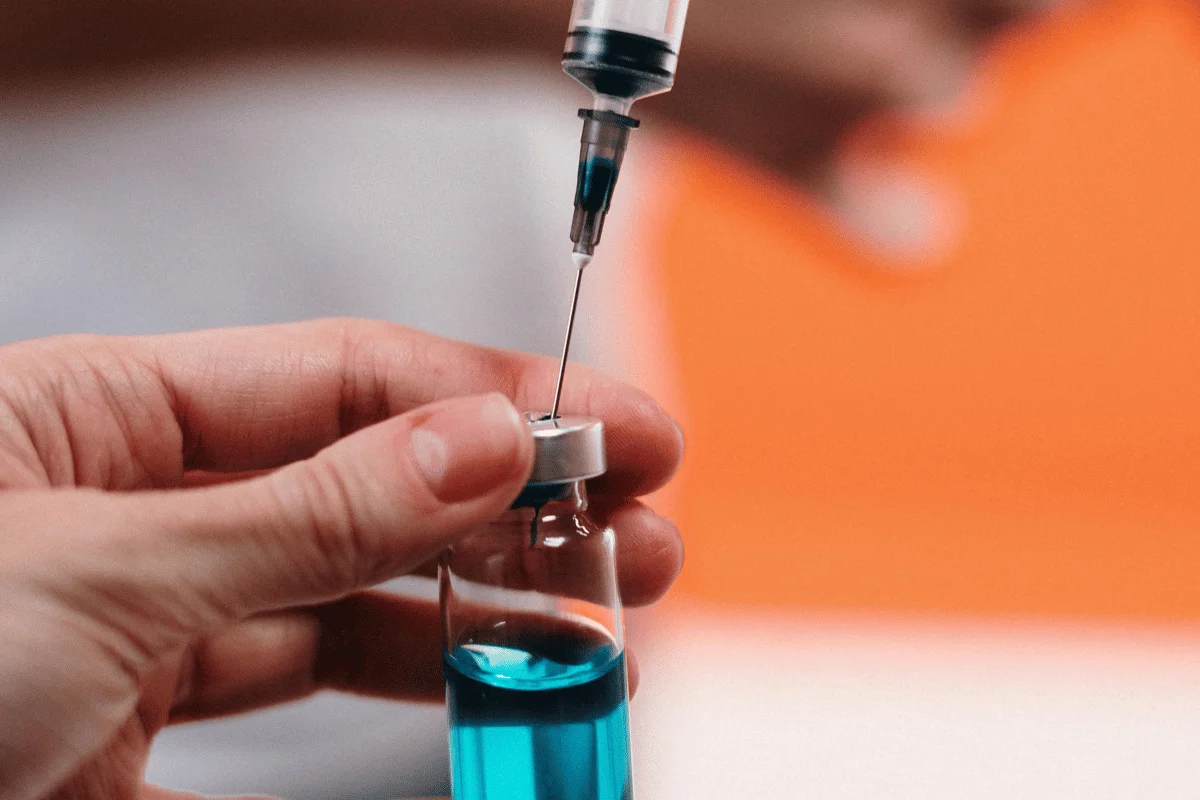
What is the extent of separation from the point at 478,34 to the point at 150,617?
4.48 ft

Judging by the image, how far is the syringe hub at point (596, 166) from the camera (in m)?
0.86

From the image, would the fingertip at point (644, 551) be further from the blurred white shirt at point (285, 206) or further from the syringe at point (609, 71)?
the blurred white shirt at point (285, 206)

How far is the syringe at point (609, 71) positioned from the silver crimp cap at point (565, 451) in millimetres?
148

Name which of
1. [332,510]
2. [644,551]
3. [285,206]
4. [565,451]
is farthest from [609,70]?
[285,206]

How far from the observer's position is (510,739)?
0.84 m

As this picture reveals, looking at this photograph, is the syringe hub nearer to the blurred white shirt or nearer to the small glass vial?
the small glass vial

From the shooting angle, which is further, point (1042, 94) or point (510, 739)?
point (1042, 94)

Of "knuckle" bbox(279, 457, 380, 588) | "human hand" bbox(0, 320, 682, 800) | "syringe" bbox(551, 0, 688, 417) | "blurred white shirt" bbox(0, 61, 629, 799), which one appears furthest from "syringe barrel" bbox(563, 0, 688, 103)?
"blurred white shirt" bbox(0, 61, 629, 799)

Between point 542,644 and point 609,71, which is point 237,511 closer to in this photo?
point 542,644

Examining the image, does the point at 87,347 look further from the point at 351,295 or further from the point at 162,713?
the point at 351,295

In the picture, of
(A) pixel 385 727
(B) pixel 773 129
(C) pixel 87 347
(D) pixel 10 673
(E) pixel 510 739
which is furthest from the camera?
(B) pixel 773 129

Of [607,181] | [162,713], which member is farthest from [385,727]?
[607,181]

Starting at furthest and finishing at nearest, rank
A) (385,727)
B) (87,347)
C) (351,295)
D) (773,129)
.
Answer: (773,129) < (351,295) < (385,727) < (87,347)

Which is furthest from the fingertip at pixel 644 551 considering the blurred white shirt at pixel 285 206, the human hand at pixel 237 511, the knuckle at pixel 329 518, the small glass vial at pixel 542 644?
the blurred white shirt at pixel 285 206
